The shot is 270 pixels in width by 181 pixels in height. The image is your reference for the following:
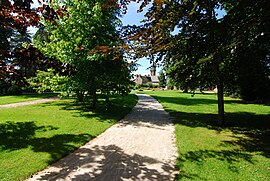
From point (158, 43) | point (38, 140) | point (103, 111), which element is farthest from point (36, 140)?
point (103, 111)

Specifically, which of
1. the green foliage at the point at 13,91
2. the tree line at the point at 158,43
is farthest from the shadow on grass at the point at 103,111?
the green foliage at the point at 13,91

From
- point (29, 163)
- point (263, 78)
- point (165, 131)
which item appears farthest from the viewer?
point (263, 78)

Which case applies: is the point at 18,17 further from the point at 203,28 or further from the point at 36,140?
the point at 203,28

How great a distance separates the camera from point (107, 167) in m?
5.30

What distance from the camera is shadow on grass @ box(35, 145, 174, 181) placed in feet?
15.6

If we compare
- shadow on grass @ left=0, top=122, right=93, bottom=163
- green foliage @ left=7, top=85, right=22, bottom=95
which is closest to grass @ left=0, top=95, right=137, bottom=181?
→ shadow on grass @ left=0, top=122, right=93, bottom=163

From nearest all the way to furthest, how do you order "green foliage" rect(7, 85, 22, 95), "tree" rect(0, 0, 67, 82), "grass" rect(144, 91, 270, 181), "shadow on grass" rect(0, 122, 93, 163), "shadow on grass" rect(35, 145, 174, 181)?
1. "tree" rect(0, 0, 67, 82)
2. "shadow on grass" rect(35, 145, 174, 181)
3. "grass" rect(144, 91, 270, 181)
4. "shadow on grass" rect(0, 122, 93, 163)
5. "green foliage" rect(7, 85, 22, 95)

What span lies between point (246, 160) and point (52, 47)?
12891 mm

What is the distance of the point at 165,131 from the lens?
368 inches

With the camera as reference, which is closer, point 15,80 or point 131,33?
point 15,80

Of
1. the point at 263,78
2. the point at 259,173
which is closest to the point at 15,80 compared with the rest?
the point at 259,173

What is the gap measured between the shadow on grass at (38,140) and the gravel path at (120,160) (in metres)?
0.45

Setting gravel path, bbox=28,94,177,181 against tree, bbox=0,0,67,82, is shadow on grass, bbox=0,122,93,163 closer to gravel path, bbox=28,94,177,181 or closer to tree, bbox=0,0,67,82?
gravel path, bbox=28,94,177,181

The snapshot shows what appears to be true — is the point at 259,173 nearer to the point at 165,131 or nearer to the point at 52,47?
the point at 165,131
